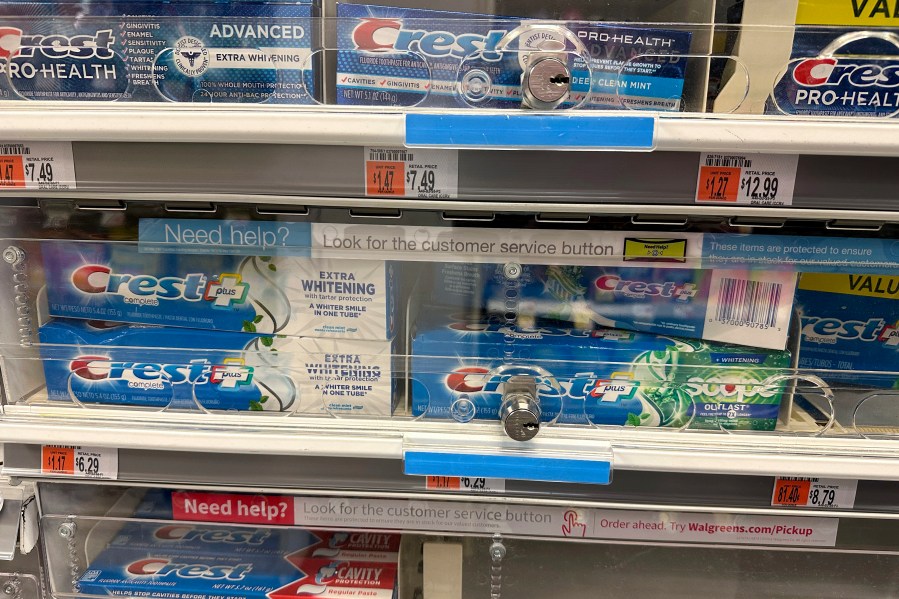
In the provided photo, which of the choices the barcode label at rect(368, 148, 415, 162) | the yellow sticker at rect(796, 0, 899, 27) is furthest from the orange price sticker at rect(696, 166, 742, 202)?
the barcode label at rect(368, 148, 415, 162)

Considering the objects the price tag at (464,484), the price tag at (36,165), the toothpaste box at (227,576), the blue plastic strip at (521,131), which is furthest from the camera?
the toothpaste box at (227,576)

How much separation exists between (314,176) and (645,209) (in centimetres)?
52

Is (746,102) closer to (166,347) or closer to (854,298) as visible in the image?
(854,298)

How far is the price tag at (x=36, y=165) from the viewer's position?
946 millimetres

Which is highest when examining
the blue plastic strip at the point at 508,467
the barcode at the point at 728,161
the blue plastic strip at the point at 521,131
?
the blue plastic strip at the point at 521,131

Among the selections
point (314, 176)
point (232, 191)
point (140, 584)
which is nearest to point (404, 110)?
point (314, 176)

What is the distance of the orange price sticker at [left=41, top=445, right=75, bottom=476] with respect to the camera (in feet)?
3.54

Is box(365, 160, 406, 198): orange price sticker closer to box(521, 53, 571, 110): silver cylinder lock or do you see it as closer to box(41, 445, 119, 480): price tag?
box(521, 53, 571, 110): silver cylinder lock

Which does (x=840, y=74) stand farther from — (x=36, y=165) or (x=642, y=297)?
(x=36, y=165)

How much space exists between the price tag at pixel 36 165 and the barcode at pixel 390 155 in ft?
1.59

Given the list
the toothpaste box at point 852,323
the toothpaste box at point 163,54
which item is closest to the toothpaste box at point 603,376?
the toothpaste box at point 852,323

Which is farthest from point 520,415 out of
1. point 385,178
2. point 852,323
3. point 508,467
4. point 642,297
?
point 852,323

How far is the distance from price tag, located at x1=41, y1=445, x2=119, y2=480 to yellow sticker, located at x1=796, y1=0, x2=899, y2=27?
143cm

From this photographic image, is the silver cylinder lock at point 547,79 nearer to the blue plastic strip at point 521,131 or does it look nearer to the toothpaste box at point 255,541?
the blue plastic strip at point 521,131
